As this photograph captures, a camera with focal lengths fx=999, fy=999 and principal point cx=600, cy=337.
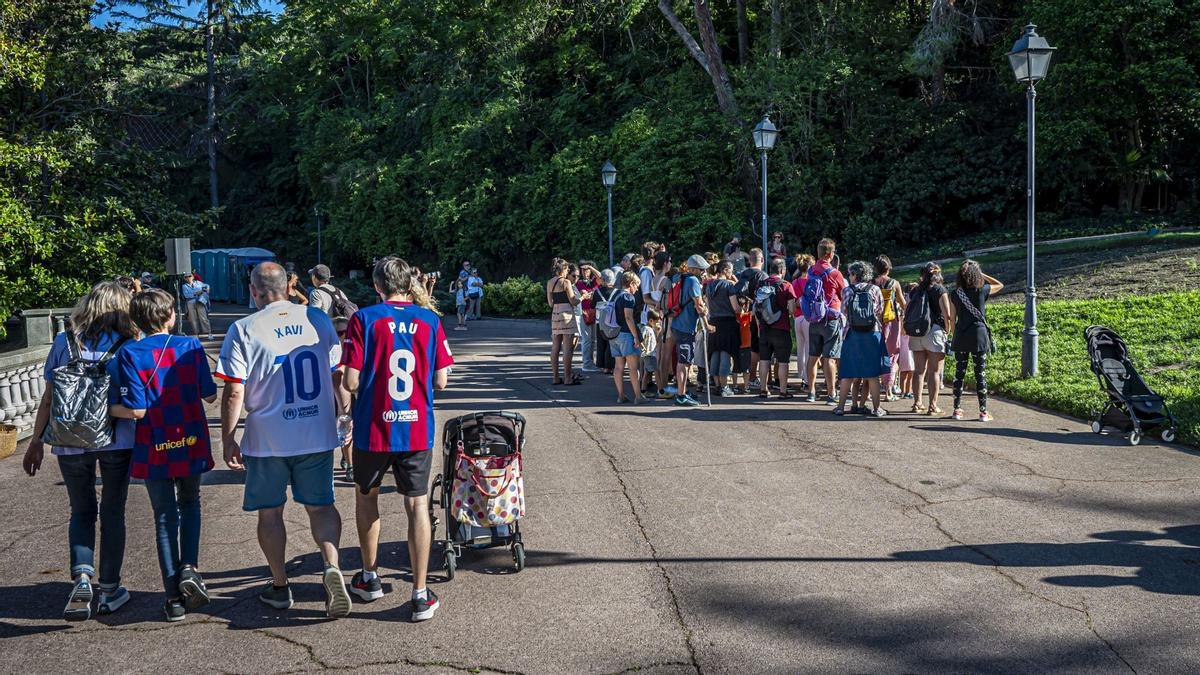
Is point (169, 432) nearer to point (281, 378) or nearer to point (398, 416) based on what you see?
point (281, 378)

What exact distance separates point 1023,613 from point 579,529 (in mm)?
2985

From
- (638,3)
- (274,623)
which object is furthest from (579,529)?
(638,3)

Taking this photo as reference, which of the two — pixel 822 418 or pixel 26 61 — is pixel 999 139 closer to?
pixel 822 418

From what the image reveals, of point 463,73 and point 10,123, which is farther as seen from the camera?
point 463,73

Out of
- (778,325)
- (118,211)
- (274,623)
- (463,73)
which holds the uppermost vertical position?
(463,73)

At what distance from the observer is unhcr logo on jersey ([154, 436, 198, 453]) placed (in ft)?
18.5

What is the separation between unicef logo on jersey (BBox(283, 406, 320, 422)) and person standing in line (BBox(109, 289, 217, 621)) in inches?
23.5

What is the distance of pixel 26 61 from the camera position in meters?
19.2

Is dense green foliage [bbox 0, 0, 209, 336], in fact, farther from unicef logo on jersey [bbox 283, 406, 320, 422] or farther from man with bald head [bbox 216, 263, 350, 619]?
unicef logo on jersey [bbox 283, 406, 320, 422]

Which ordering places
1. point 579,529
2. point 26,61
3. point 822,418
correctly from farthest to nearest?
point 26,61, point 822,418, point 579,529

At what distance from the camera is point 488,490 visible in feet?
20.3

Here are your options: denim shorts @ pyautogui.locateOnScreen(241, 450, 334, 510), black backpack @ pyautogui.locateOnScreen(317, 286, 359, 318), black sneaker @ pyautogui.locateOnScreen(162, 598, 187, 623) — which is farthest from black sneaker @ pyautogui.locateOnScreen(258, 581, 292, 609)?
black backpack @ pyautogui.locateOnScreen(317, 286, 359, 318)

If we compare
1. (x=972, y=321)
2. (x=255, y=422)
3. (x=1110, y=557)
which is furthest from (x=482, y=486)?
(x=972, y=321)

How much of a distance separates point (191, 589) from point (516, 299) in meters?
27.0
